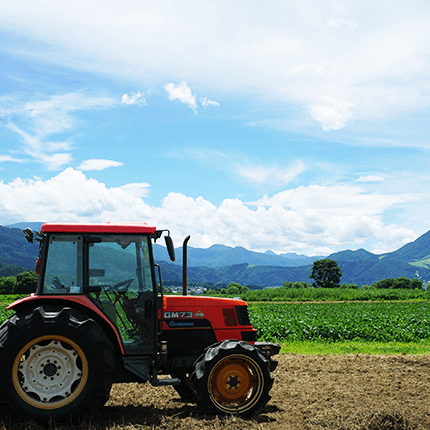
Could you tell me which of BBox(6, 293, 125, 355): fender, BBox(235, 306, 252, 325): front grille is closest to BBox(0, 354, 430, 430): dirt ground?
BBox(6, 293, 125, 355): fender

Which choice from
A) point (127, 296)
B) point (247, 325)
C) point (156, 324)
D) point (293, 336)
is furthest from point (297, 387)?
point (293, 336)

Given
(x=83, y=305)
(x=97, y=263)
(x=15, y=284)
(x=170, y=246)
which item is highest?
(x=170, y=246)

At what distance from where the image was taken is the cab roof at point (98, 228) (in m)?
5.98

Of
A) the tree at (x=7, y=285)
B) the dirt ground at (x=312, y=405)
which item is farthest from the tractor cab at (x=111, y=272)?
the tree at (x=7, y=285)

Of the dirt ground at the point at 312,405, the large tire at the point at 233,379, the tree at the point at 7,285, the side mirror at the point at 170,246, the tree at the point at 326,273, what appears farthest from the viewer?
the tree at the point at 326,273

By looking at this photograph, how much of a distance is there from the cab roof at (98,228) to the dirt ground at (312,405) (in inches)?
94.6

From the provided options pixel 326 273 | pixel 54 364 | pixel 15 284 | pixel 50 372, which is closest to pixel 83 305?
pixel 54 364

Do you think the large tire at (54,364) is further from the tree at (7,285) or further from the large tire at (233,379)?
the tree at (7,285)

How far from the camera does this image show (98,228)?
6.05 metres

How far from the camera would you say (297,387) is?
8227 millimetres

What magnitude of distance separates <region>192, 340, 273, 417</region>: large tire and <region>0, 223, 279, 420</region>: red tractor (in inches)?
0.6

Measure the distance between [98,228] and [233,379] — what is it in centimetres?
291

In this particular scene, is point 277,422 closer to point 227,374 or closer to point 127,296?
point 227,374

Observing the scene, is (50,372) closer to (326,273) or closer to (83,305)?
(83,305)
